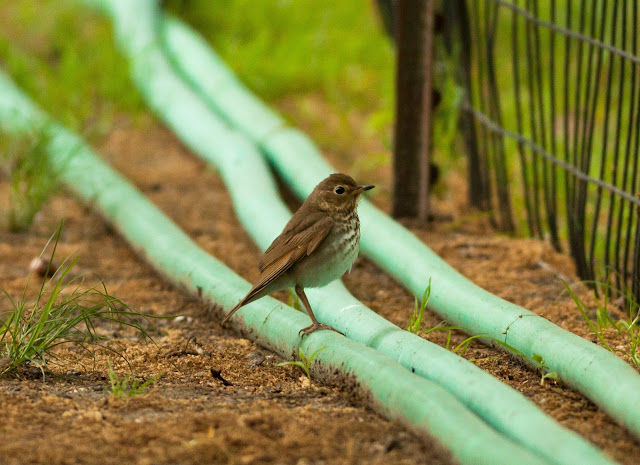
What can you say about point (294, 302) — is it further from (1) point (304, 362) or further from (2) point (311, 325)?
(1) point (304, 362)

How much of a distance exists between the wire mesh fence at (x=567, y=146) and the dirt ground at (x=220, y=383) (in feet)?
0.69

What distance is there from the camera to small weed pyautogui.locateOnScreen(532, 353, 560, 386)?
3006mm

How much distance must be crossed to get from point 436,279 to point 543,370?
0.72m

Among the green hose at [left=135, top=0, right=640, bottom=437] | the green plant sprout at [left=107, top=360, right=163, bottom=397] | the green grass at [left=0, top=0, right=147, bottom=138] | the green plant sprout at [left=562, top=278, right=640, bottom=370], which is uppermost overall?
the green grass at [left=0, top=0, right=147, bottom=138]

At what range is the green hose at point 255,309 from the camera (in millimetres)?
2438

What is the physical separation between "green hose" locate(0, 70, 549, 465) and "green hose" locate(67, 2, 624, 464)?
9 cm

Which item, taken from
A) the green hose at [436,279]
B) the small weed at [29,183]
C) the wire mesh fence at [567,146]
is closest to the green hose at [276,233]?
the green hose at [436,279]

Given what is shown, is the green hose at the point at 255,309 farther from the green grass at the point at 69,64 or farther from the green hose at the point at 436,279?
the green hose at the point at 436,279

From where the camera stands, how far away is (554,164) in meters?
4.29

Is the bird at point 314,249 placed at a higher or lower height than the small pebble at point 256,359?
higher

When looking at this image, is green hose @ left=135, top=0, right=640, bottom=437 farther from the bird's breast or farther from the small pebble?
the small pebble

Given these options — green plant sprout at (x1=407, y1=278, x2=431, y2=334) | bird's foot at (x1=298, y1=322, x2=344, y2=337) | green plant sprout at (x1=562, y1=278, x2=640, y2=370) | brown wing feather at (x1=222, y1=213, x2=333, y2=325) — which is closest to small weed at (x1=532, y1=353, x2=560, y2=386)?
green plant sprout at (x1=562, y1=278, x2=640, y2=370)

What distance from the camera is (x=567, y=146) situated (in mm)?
4215

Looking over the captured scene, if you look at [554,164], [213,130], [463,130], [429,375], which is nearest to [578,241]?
[554,164]
